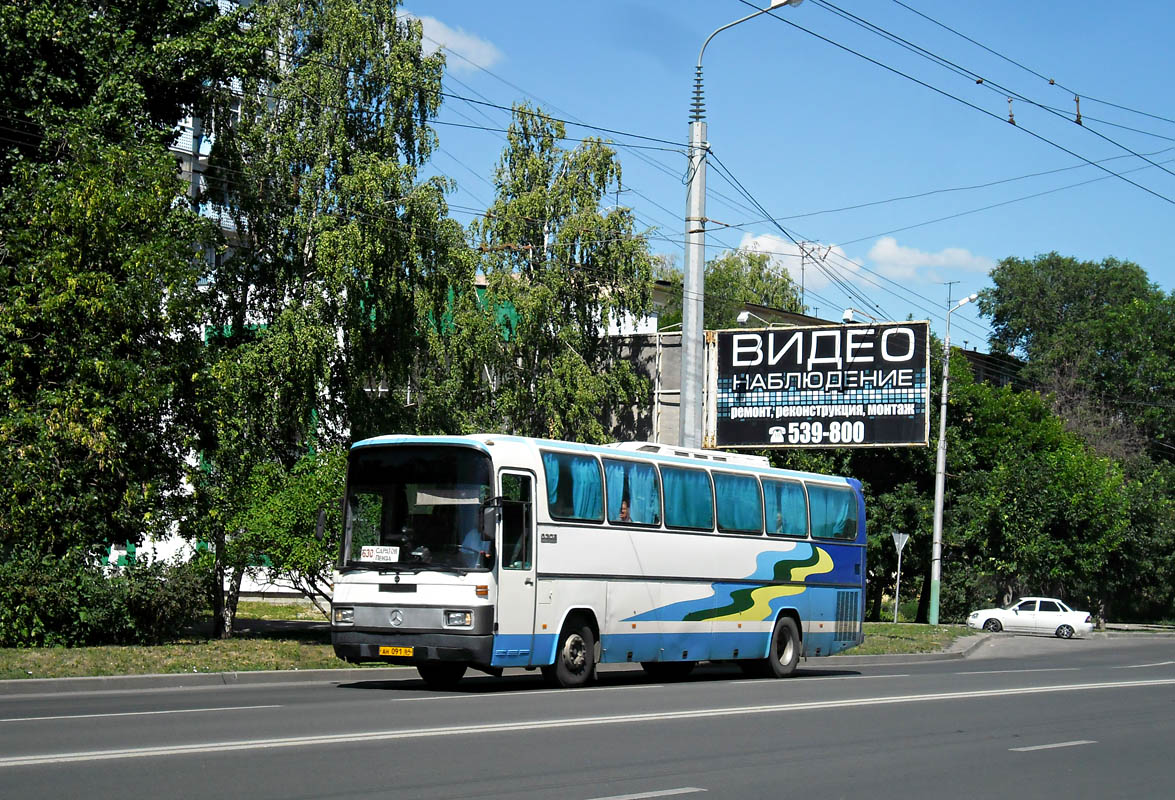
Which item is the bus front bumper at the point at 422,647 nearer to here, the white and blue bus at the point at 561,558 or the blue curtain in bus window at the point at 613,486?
the white and blue bus at the point at 561,558

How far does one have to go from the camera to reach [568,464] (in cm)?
1841

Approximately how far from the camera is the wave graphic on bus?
20.5m

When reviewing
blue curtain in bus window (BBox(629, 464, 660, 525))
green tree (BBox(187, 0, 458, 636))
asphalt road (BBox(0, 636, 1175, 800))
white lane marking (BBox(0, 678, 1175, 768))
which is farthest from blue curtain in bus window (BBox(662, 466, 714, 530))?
green tree (BBox(187, 0, 458, 636))

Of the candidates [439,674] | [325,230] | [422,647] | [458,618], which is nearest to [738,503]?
[439,674]

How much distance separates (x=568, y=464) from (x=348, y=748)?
27.3 ft

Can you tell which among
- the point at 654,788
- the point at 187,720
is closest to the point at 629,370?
the point at 187,720

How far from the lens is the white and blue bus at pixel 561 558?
16875 mm

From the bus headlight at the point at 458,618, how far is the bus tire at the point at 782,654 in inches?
299

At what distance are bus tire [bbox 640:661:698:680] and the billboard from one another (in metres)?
15.8

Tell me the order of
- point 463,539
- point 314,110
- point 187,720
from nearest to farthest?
1. point 187,720
2. point 463,539
3. point 314,110

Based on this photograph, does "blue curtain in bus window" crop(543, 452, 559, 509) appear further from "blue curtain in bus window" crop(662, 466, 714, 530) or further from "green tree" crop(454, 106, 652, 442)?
"green tree" crop(454, 106, 652, 442)

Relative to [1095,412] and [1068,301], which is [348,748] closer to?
[1095,412]

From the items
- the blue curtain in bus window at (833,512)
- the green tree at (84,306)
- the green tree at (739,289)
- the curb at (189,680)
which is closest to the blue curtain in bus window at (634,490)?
the curb at (189,680)

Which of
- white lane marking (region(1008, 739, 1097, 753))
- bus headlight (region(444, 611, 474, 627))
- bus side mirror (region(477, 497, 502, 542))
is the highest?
bus side mirror (region(477, 497, 502, 542))
